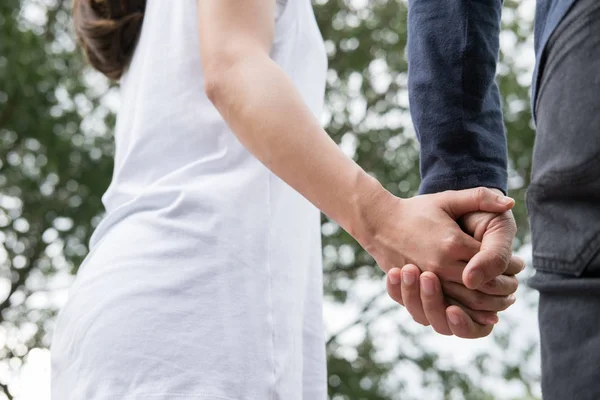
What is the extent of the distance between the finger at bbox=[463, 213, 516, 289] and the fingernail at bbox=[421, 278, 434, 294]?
0.07 m

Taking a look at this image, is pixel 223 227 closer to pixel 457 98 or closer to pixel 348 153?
pixel 457 98

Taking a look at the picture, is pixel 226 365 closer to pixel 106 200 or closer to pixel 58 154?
pixel 106 200

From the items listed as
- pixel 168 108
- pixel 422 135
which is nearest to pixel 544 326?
pixel 422 135

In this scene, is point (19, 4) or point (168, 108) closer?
point (168, 108)

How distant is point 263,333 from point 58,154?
7222mm

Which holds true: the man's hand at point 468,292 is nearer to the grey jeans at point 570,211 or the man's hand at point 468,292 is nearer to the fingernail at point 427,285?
the fingernail at point 427,285

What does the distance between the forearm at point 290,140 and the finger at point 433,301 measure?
119 mm

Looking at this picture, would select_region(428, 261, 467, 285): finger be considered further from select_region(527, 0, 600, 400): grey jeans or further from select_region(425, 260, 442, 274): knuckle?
select_region(527, 0, 600, 400): grey jeans

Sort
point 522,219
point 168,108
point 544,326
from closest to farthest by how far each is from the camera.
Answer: point 544,326 → point 168,108 → point 522,219

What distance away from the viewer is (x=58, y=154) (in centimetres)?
A: 815

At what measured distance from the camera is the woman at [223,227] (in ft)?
4.08

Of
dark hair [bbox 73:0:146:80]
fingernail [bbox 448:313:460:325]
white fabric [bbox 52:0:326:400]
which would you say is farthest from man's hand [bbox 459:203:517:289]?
dark hair [bbox 73:0:146:80]

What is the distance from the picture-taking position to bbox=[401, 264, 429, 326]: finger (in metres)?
1.20

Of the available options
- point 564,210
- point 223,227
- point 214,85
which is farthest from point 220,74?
point 564,210
